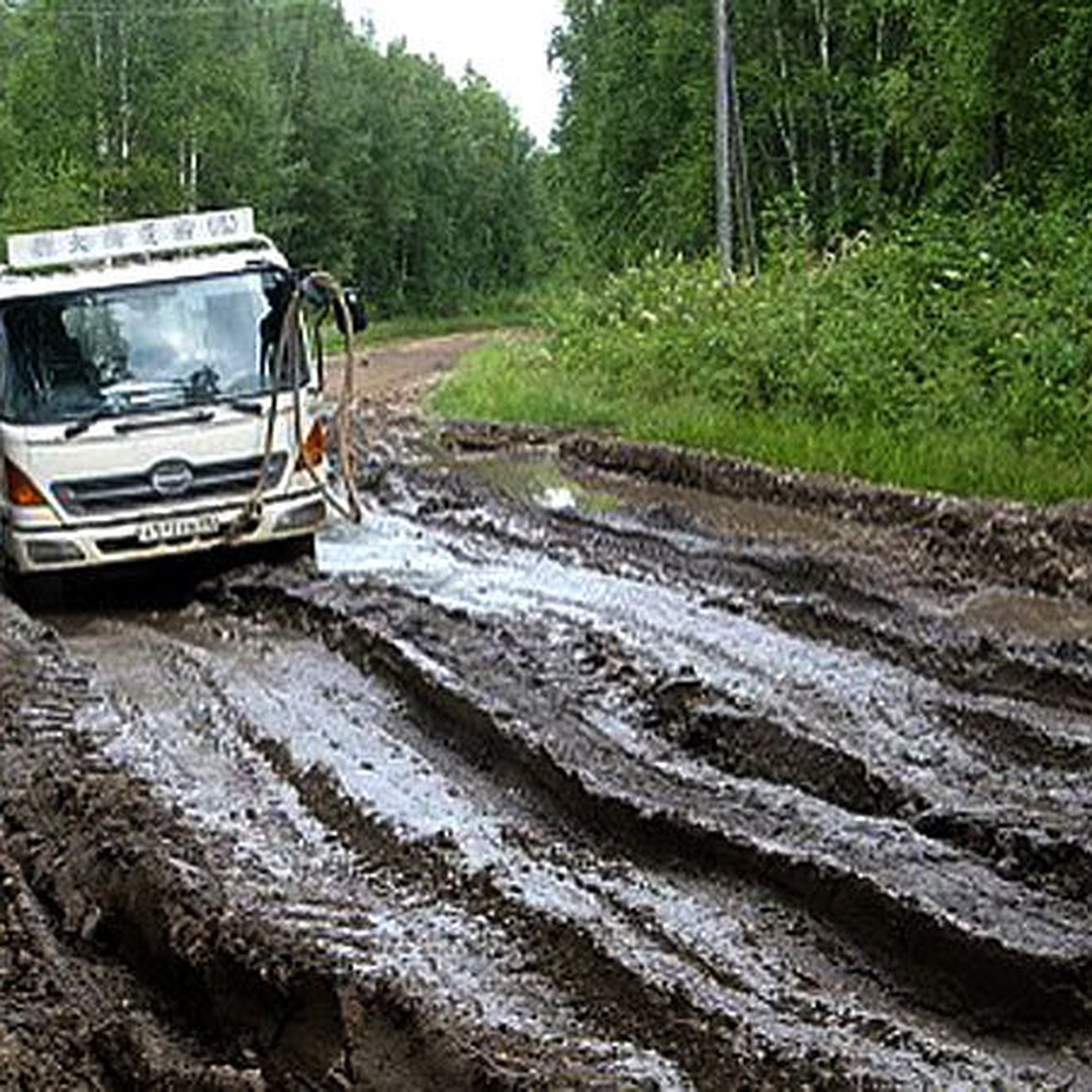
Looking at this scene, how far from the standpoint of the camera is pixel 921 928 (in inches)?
221

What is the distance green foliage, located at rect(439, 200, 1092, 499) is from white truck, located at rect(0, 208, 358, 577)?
17.0 ft

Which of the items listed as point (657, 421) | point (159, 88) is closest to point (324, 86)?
point (159, 88)

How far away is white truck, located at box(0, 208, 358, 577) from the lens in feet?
39.9

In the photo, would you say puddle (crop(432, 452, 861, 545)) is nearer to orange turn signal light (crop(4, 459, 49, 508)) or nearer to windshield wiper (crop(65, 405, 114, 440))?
windshield wiper (crop(65, 405, 114, 440))

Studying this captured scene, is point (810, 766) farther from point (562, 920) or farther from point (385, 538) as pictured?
point (385, 538)

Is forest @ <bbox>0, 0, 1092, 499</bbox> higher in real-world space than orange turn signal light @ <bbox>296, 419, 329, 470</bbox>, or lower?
higher

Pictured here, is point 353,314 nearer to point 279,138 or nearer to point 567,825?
point 567,825

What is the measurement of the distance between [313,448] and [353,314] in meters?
1.29

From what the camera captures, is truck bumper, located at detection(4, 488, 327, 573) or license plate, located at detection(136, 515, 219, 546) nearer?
truck bumper, located at detection(4, 488, 327, 573)

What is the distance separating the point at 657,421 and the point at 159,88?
123 feet

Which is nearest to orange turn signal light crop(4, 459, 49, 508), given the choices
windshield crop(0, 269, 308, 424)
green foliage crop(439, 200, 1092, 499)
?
windshield crop(0, 269, 308, 424)

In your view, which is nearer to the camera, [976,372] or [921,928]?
[921,928]

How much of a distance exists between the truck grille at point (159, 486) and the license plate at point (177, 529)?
0.42 feet

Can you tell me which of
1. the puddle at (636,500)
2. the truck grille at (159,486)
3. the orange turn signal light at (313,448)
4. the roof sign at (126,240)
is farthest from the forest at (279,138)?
the truck grille at (159,486)
